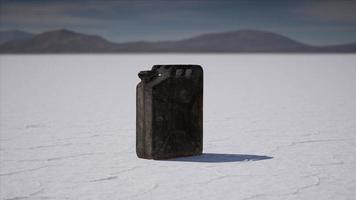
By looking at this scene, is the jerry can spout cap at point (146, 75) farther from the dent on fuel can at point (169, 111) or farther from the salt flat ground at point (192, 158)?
the salt flat ground at point (192, 158)

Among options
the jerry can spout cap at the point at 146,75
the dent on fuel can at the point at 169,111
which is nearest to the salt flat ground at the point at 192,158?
the dent on fuel can at the point at 169,111

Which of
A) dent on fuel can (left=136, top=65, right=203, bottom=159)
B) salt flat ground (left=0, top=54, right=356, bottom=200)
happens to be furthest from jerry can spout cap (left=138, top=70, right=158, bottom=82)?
salt flat ground (left=0, top=54, right=356, bottom=200)

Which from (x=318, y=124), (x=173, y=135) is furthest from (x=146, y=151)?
(x=318, y=124)

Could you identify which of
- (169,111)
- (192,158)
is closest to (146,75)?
(169,111)

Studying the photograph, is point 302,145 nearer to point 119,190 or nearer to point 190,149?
point 190,149

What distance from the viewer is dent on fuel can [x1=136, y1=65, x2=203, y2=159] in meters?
3.56

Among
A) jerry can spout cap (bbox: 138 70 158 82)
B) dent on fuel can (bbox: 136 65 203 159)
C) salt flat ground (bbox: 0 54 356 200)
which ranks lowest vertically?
salt flat ground (bbox: 0 54 356 200)

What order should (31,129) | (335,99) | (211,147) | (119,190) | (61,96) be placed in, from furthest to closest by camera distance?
(61,96) < (335,99) < (31,129) < (211,147) < (119,190)

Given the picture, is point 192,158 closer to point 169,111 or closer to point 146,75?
point 169,111

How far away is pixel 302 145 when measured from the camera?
14.0 feet

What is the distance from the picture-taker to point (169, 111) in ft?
11.9

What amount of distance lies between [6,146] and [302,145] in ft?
7.60

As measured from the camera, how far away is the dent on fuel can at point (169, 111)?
3.56 meters

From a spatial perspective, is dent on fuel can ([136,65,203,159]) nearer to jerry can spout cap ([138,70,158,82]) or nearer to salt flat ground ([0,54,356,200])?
jerry can spout cap ([138,70,158,82])
